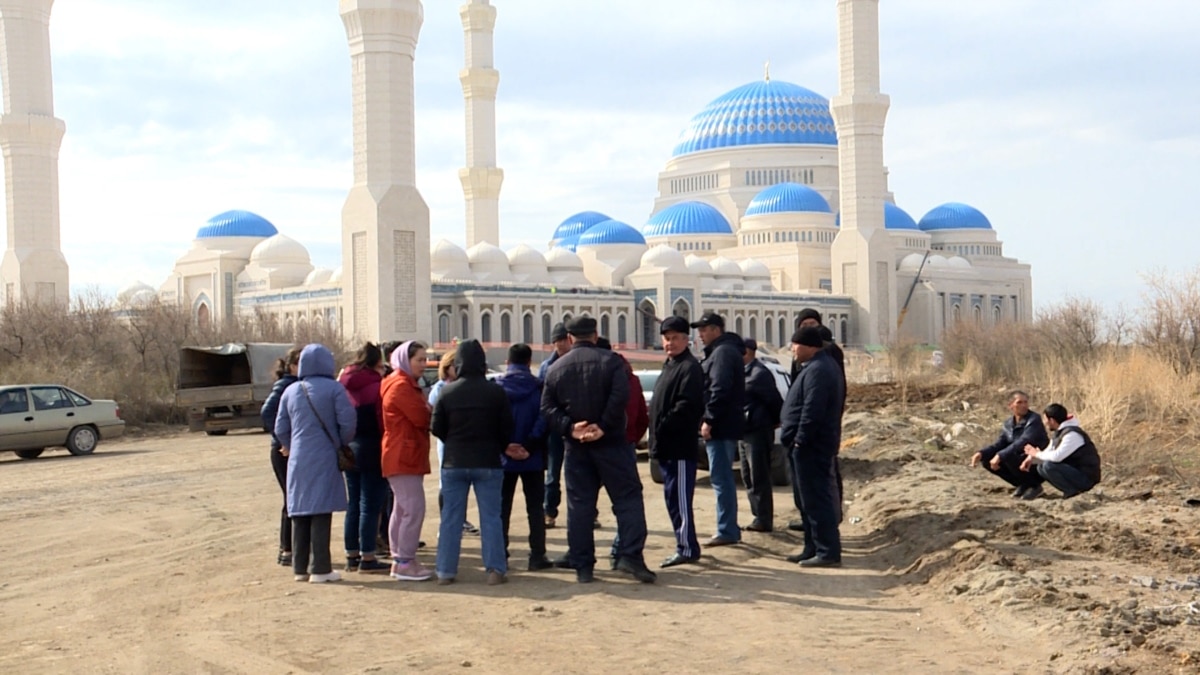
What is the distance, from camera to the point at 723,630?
6180mm

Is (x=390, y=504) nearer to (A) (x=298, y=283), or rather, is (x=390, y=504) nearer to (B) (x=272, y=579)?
(B) (x=272, y=579)

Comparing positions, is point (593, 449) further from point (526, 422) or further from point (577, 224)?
point (577, 224)

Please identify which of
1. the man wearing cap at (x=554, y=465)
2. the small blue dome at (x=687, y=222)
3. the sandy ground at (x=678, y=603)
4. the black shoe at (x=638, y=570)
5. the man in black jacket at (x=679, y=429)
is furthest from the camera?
the small blue dome at (x=687, y=222)

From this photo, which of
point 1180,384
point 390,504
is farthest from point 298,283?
point 390,504

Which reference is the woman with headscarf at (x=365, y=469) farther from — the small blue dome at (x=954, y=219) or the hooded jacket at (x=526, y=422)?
the small blue dome at (x=954, y=219)

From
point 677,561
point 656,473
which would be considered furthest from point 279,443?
point 656,473

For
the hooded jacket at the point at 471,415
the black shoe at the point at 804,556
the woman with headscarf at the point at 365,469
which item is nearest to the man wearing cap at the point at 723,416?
the black shoe at the point at 804,556

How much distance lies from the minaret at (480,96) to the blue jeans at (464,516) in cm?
4901

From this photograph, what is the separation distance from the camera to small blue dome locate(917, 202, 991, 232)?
3041 inches

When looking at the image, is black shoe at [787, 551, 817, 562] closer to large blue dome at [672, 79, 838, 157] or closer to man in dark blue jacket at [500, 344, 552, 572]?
man in dark blue jacket at [500, 344, 552, 572]

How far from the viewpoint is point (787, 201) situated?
238 feet

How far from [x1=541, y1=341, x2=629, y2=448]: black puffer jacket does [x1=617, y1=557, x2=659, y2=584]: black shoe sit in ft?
2.21

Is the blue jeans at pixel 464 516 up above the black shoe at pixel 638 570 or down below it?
above

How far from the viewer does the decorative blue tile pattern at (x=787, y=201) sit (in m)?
72.3
